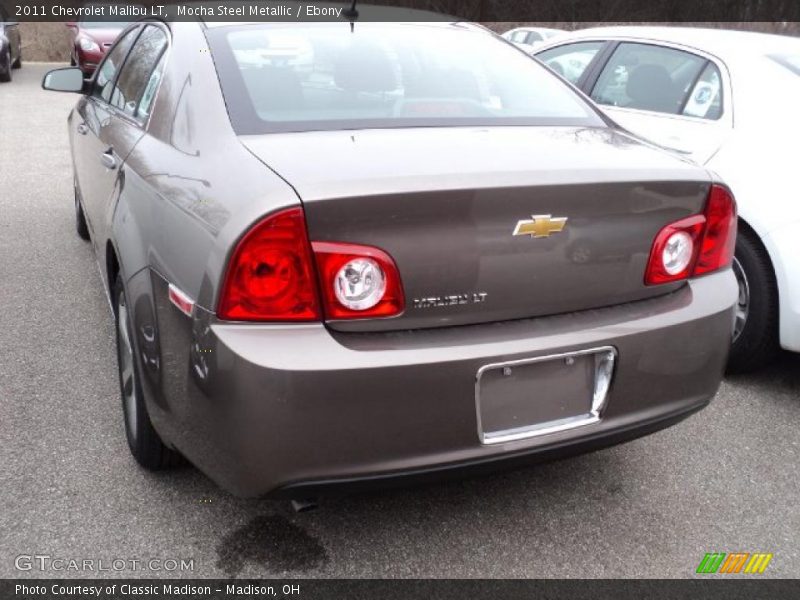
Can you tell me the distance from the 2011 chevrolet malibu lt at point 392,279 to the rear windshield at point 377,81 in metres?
0.01

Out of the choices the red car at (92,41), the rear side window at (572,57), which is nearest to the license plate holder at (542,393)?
the rear side window at (572,57)

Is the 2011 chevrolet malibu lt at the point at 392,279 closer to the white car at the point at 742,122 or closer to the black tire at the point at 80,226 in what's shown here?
the white car at the point at 742,122

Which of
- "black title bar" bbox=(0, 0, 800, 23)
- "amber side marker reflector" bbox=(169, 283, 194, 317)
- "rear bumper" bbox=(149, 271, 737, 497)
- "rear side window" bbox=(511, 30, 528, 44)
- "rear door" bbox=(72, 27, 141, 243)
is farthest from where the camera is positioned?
"black title bar" bbox=(0, 0, 800, 23)

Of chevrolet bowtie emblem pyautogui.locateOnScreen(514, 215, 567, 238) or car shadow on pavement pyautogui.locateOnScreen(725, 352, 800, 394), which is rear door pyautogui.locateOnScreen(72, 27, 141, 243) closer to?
chevrolet bowtie emblem pyautogui.locateOnScreen(514, 215, 567, 238)

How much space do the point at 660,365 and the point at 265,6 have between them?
207cm

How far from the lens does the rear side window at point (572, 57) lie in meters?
4.76

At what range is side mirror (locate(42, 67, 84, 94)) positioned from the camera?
4.14 metres

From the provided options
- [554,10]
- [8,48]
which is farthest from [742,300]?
[554,10]

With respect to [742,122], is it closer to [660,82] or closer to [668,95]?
[668,95]

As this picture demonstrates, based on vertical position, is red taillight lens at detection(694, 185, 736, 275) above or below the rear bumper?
above

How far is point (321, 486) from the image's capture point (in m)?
1.99

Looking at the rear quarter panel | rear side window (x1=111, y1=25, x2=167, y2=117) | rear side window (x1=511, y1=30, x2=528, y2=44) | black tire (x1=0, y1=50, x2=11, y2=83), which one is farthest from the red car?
the rear quarter panel

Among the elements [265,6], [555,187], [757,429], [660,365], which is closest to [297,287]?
[555,187]

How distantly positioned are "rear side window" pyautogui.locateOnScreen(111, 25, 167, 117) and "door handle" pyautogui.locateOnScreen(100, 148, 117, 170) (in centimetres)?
17
